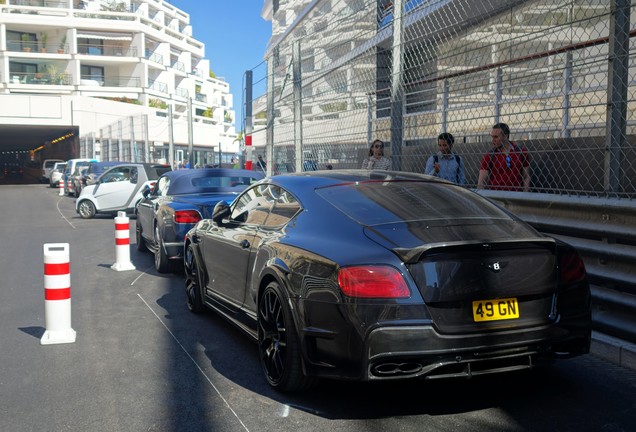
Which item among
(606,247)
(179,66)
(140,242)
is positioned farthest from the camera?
(179,66)

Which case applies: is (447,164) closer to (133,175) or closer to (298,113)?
(298,113)

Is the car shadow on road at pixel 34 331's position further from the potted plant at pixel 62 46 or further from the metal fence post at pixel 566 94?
the potted plant at pixel 62 46

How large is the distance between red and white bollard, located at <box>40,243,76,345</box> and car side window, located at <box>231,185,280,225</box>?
1573 millimetres

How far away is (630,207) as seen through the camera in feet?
16.0

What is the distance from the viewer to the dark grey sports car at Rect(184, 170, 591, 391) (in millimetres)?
3611

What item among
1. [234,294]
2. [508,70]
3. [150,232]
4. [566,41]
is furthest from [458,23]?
[150,232]

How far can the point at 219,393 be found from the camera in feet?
14.4

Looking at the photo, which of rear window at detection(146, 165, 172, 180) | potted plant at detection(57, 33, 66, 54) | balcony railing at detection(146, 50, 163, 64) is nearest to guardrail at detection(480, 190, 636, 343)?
rear window at detection(146, 165, 172, 180)

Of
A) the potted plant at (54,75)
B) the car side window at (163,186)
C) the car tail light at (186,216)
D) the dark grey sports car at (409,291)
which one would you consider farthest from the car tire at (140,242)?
the potted plant at (54,75)

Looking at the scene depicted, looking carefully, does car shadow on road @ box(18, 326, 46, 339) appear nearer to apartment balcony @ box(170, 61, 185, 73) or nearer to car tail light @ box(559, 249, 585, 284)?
car tail light @ box(559, 249, 585, 284)

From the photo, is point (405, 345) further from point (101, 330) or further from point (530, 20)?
point (530, 20)

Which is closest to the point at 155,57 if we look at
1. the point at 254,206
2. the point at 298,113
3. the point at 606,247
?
the point at 298,113

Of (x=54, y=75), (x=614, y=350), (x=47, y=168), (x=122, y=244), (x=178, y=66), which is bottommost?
(x=614, y=350)

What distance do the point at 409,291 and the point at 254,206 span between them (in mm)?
2236
